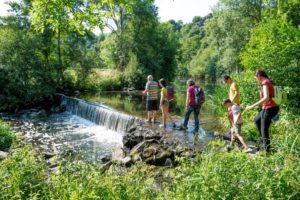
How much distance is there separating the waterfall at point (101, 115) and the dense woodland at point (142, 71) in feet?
12.7

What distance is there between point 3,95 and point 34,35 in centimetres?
631

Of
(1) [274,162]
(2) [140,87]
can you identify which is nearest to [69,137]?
(1) [274,162]

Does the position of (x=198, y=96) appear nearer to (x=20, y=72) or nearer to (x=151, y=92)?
(x=151, y=92)

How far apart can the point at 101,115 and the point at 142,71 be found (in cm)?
1755

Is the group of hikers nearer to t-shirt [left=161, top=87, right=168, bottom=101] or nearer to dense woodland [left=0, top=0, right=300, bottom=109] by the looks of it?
t-shirt [left=161, top=87, right=168, bottom=101]

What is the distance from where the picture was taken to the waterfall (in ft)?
48.1

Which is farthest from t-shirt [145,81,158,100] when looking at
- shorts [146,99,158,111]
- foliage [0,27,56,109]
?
foliage [0,27,56,109]

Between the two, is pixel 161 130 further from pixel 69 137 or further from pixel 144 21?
pixel 144 21

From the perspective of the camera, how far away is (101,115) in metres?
17.2

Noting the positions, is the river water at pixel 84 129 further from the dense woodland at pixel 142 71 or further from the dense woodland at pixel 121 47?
the dense woodland at pixel 121 47

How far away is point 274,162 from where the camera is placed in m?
4.34

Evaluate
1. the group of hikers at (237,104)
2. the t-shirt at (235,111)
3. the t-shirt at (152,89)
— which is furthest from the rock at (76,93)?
the t-shirt at (235,111)

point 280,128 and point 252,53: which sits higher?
point 252,53

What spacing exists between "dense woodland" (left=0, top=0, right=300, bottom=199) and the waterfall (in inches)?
152
